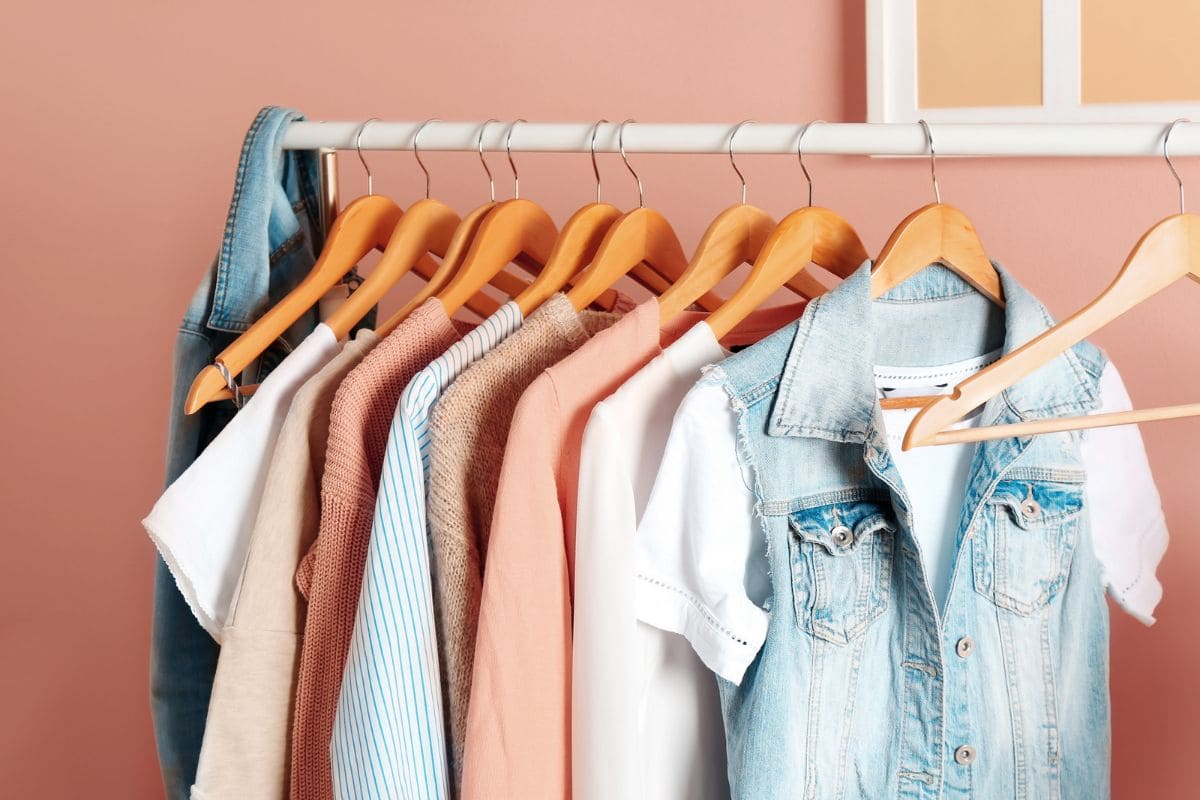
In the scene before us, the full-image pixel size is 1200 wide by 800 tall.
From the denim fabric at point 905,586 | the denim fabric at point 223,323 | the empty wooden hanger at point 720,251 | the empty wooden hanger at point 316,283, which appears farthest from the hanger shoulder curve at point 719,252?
the denim fabric at point 223,323

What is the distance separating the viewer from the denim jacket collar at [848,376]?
93cm

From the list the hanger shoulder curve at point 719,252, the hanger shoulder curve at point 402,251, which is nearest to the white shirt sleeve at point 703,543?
the hanger shoulder curve at point 719,252

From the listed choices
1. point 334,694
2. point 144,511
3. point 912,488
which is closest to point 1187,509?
point 912,488

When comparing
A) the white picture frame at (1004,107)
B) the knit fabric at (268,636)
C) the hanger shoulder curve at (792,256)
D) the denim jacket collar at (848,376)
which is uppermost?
the white picture frame at (1004,107)

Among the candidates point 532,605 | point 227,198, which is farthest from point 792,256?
point 227,198

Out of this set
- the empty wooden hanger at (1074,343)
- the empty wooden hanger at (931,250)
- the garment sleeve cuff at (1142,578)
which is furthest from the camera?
the garment sleeve cuff at (1142,578)

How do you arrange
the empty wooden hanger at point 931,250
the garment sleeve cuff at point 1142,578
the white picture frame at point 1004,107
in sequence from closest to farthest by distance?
the empty wooden hanger at point 931,250
the garment sleeve cuff at point 1142,578
the white picture frame at point 1004,107

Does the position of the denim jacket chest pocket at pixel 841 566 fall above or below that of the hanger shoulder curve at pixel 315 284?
below

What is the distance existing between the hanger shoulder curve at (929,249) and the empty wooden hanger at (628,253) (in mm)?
208

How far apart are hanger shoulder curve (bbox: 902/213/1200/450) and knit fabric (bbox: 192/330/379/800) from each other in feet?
1.58

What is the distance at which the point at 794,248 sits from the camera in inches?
39.2

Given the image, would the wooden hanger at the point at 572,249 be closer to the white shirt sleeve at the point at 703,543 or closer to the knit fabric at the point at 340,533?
the knit fabric at the point at 340,533

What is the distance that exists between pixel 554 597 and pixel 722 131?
1.33 ft

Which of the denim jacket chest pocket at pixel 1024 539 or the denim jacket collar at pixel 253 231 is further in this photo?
the denim jacket collar at pixel 253 231
